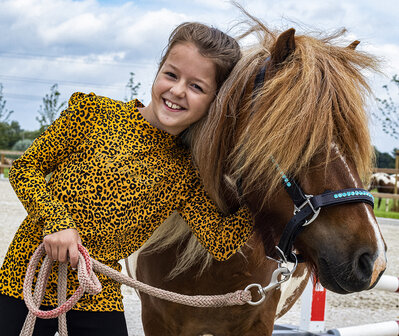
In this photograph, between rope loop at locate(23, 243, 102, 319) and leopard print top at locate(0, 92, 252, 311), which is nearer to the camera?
rope loop at locate(23, 243, 102, 319)

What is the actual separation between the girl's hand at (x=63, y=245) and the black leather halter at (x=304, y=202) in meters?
0.64

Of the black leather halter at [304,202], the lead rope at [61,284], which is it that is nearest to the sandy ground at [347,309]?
the lead rope at [61,284]

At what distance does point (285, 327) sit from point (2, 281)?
2476 millimetres

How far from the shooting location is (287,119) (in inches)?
57.5

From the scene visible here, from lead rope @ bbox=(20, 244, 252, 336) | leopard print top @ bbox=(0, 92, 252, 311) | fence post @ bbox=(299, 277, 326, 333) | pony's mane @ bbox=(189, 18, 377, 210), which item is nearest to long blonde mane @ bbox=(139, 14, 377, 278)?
pony's mane @ bbox=(189, 18, 377, 210)

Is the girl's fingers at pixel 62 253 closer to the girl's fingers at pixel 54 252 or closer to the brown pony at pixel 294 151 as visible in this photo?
the girl's fingers at pixel 54 252

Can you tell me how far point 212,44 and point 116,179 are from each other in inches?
22.7

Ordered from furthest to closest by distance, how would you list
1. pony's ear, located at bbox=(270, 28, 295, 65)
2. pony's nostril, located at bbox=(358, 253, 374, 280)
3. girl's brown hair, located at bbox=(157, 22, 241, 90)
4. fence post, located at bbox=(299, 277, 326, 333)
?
fence post, located at bbox=(299, 277, 326, 333)
girl's brown hair, located at bbox=(157, 22, 241, 90)
pony's ear, located at bbox=(270, 28, 295, 65)
pony's nostril, located at bbox=(358, 253, 374, 280)

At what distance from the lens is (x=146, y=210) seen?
5.54 ft

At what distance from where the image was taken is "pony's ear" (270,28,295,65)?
1.55 m

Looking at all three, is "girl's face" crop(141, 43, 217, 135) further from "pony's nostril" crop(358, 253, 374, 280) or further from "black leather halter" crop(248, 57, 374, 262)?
"pony's nostril" crop(358, 253, 374, 280)

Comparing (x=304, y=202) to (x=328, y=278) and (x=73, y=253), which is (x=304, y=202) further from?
(x=73, y=253)

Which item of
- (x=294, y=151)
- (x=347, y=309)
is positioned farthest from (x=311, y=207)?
Answer: (x=347, y=309)

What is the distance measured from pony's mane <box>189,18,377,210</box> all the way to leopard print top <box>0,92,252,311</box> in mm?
123
